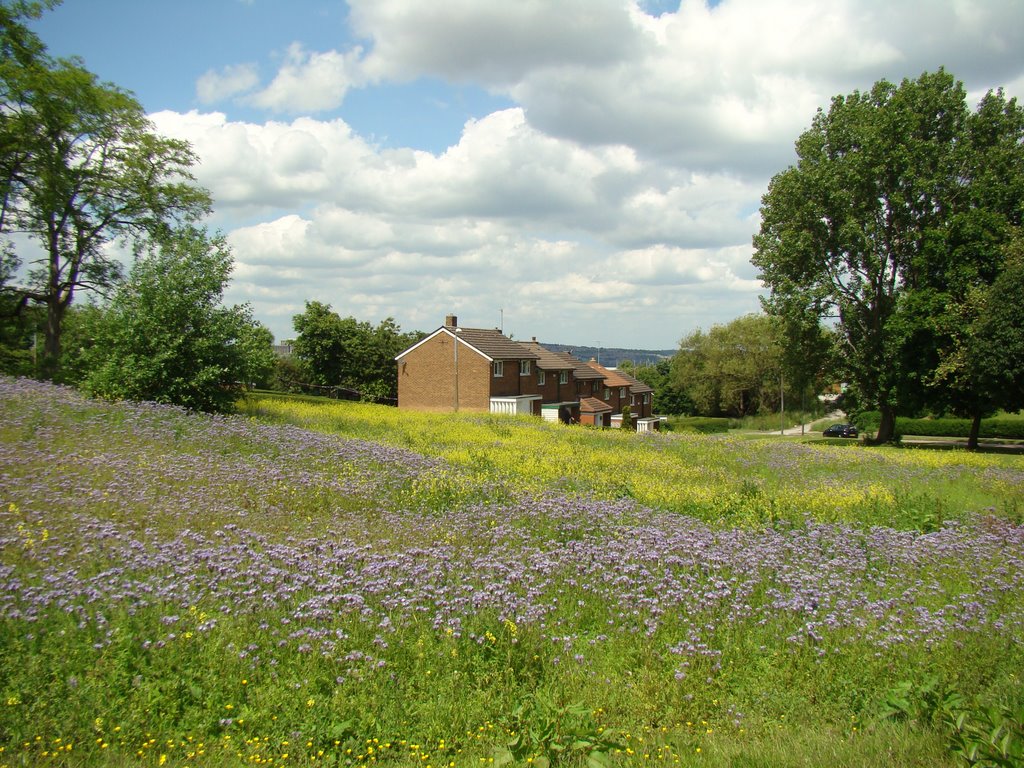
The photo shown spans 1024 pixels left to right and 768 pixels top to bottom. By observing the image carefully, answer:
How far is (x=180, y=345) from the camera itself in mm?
18172

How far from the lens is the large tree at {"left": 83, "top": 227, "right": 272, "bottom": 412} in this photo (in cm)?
1781

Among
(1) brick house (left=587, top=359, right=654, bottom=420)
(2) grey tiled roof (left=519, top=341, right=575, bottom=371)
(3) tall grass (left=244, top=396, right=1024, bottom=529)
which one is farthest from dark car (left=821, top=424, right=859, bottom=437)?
(3) tall grass (left=244, top=396, right=1024, bottom=529)

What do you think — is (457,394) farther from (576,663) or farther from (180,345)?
(576,663)

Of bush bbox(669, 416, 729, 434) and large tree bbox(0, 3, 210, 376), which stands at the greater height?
large tree bbox(0, 3, 210, 376)

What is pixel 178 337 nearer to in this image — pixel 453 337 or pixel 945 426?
pixel 453 337

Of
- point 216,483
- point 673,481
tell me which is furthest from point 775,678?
point 673,481

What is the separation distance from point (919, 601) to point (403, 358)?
48.1m

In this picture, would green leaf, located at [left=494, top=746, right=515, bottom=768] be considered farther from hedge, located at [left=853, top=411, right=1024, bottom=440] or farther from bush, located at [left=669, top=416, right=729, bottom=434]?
bush, located at [left=669, top=416, right=729, bottom=434]

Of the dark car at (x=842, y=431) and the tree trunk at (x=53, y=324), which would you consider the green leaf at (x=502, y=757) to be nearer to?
the tree trunk at (x=53, y=324)

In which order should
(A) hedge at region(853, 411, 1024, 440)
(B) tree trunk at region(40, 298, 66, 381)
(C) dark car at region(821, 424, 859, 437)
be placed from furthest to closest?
(C) dark car at region(821, 424, 859, 437) < (A) hedge at region(853, 411, 1024, 440) < (B) tree trunk at region(40, 298, 66, 381)

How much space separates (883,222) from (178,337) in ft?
111

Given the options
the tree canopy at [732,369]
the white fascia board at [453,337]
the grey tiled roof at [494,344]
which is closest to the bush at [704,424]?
the tree canopy at [732,369]

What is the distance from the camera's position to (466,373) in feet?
162

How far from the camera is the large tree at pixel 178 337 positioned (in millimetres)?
17812
